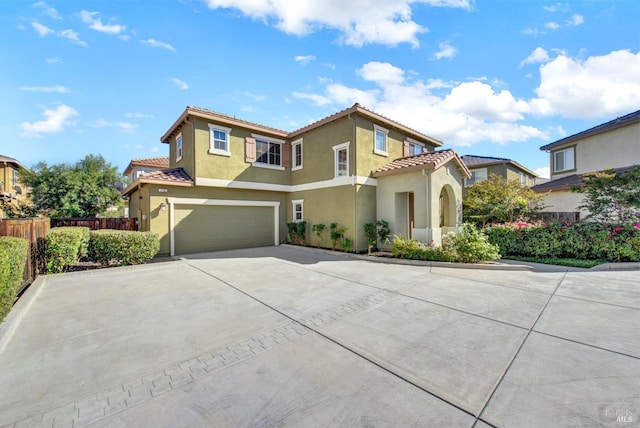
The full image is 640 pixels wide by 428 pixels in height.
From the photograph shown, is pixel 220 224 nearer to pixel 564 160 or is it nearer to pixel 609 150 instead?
pixel 609 150

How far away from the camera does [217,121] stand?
38.5ft

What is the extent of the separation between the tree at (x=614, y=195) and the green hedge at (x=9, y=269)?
15015mm

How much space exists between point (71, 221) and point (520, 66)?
20.5 meters

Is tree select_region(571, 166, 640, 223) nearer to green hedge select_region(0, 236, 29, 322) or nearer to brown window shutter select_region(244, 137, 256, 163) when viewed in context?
brown window shutter select_region(244, 137, 256, 163)

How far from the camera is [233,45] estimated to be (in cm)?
984

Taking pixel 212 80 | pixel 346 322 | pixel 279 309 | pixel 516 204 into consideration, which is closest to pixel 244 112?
pixel 212 80

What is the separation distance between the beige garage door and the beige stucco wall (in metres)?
18.9

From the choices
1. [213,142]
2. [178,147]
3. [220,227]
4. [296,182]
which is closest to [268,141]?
[296,182]

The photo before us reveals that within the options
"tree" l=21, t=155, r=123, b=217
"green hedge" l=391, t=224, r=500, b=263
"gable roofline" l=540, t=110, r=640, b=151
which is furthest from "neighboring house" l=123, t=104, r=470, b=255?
"gable roofline" l=540, t=110, r=640, b=151

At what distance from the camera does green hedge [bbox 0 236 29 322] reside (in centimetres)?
371

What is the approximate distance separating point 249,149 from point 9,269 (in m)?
9.80

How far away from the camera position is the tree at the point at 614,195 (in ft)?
28.0

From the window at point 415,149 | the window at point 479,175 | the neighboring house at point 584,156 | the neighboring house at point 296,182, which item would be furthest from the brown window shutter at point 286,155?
the window at point 479,175

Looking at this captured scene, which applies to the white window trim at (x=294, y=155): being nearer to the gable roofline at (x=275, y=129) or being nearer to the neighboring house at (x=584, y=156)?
the gable roofline at (x=275, y=129)
